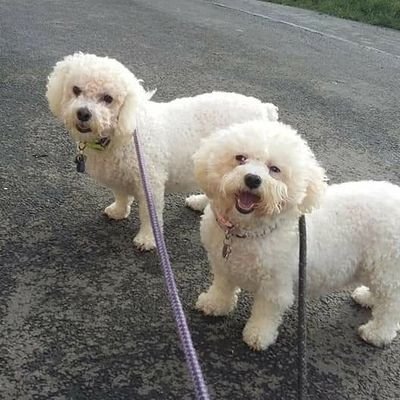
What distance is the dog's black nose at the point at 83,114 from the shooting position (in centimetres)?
326

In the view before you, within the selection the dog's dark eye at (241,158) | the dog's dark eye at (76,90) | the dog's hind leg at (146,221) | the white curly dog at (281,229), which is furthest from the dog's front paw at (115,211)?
the dog's dark eye at (241,158)

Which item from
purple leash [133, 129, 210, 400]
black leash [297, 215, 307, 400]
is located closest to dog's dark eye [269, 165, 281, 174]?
black leash [297, 215, 307, 400]

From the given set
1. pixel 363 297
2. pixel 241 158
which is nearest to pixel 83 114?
pixel 241 158

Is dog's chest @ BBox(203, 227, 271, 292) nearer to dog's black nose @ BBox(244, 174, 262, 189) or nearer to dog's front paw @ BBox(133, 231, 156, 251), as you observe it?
dog's black nose @ BBox(244, 174, 262, 189)

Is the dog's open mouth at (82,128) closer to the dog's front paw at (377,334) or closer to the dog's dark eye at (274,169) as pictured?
the dog's dark eye at (274,169)

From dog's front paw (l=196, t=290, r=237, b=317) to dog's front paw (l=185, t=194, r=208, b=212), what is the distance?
1135 millimetres

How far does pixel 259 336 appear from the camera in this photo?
2.94 m

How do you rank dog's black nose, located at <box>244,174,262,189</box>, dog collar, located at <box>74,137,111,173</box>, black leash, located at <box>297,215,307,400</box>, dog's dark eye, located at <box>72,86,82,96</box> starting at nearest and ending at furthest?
black leash, located at <box>297,215,307,400</box>, dog's black nose, located at <box>244,174,262,189</box>, dog's dark eye, located at <box>72,86,82,96</box>, dog collar, located at <box>74,137,111,173</box>

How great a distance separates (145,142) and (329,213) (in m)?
1.32

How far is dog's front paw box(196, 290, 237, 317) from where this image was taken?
3143 millimetres

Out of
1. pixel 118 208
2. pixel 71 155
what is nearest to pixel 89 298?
pixel 118 208

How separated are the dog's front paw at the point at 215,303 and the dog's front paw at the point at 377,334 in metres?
0.75

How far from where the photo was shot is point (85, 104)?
3303 millimetres

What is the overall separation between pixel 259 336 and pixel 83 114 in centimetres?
158
